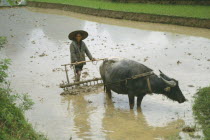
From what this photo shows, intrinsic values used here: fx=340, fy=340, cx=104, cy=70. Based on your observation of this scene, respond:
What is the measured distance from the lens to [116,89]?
736 cm

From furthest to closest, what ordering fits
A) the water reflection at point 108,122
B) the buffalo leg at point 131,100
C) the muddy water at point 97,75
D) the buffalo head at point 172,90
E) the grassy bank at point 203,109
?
the buffalo leg at point 131,100 → the buffalo head at point 172,90 → the muddy water at point 97,75 → the water reflection at point 108,122 → the grassy bank at point 203,109

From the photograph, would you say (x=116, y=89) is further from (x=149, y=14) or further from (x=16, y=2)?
(x=149, y=14)

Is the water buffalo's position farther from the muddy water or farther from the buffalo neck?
the muddy water

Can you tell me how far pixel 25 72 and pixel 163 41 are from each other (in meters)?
6.72

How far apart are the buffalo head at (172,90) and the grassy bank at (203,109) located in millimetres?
347

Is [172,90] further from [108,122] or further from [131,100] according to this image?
[108,122]

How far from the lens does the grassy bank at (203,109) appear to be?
236 inches

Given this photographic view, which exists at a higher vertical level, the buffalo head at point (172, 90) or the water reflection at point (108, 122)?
the buffalo head at point (172, 90)

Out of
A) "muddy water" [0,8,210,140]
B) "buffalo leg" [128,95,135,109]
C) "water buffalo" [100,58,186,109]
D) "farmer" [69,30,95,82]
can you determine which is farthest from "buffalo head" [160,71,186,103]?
"farmer" [69,30,95,82]

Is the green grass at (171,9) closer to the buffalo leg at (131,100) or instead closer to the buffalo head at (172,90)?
the buffalo head at (172,90)

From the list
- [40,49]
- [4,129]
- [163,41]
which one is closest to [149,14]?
[163,41]

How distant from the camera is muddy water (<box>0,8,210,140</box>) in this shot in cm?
648

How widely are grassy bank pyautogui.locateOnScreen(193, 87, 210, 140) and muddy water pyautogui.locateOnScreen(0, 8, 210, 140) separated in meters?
Result: 0.17

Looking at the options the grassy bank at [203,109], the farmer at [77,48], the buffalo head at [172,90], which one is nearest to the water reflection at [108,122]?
the grassy bank at [203,109]
